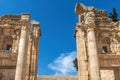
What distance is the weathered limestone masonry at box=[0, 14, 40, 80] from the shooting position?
20.3 meters

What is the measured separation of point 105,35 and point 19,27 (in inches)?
348

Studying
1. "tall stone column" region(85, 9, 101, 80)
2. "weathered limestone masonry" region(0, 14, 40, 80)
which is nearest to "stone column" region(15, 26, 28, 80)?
"weathered limestone masonry" region(0, 14, 40, 80)

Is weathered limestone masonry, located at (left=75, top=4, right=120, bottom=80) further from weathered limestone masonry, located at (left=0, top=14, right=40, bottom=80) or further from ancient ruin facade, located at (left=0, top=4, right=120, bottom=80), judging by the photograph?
weathered limestone masonry, located at (left=0, top=14, right=40, bottom=80)

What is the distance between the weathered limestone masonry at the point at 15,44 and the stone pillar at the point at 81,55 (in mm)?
4647

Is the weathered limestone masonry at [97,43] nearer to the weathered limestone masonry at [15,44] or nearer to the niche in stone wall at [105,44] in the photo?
the niche in stone wall at [105,44]

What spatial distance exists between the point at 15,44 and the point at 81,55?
23.6 feet

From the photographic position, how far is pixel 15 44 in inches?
887

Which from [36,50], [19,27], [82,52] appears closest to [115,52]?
[82,52]

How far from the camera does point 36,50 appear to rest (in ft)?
74.8

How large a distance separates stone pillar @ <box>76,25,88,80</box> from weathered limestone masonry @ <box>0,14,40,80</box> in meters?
4.65

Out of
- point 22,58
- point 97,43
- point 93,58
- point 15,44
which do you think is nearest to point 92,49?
point 93,58

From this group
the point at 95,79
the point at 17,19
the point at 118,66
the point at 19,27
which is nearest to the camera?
the point at 95,79

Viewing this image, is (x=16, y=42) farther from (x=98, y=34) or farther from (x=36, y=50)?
(x=98, y=34)

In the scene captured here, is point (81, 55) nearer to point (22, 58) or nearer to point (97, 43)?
point (97, 43)
